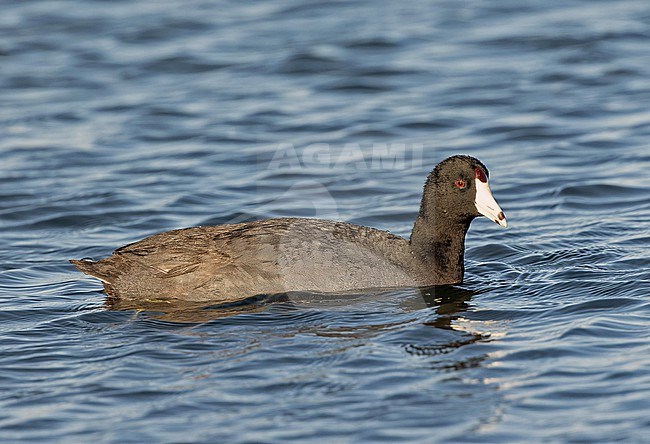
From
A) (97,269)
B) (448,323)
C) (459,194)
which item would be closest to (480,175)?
(459,194)

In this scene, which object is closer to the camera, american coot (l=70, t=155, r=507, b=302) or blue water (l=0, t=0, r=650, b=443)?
blue water (l=0, t=0, r=650, b=443)

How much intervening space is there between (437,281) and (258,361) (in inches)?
77.0

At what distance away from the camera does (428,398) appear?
6.38m

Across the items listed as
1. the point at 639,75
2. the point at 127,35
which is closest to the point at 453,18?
the point at 639,75

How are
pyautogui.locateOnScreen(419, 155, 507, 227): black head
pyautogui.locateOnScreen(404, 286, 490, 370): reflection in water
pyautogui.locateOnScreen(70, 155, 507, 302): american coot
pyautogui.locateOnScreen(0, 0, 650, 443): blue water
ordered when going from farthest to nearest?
pyautogui.locateOnScreen(419, 155, 507, 227): black head, pyautogui.locateOnScreen(70, 155, 507, 302): american coot, pyautogui.locateOnScreen(404, 286, 490, 370): reflection in water, pyautogui.locateOnScreen(0, 0, 650, 443): blue water

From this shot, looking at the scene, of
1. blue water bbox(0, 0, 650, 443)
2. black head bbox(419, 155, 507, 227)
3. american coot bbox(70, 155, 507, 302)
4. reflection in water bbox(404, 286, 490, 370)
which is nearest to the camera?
blue water bbox(0, 0, 650, 443)

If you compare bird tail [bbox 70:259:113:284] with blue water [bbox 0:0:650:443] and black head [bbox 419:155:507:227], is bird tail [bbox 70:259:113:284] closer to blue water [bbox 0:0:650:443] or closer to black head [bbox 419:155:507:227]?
blue water [bbox 0:0:650:443]

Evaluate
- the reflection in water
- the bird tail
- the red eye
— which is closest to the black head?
the red eye

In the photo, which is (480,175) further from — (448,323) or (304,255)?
(304,255)

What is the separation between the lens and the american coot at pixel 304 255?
805cm

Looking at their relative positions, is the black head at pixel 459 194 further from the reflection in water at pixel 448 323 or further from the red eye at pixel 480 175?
the reflection in water at pixel 448 323

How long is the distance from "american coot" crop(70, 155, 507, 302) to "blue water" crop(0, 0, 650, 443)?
153 mm

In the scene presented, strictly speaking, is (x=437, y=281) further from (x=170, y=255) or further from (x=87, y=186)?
(x=87, y=186)

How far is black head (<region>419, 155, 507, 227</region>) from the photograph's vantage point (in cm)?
837
